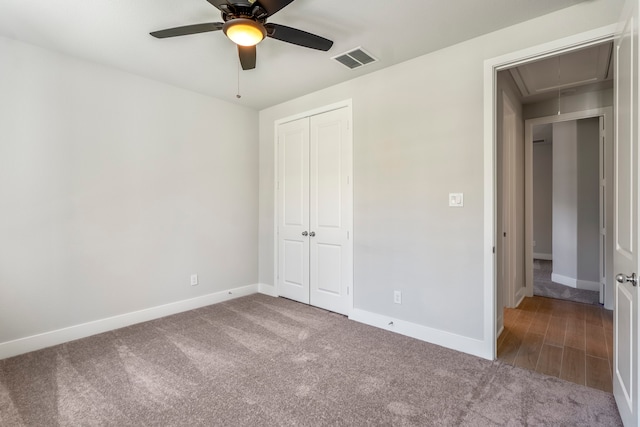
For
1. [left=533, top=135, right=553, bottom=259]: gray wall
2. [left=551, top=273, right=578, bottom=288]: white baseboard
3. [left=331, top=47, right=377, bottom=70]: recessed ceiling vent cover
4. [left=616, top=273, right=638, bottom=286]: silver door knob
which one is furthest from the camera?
[left=533, top=135, right=553, bottom=259]: gray wall

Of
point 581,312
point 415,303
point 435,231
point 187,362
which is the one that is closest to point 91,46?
point 187,362

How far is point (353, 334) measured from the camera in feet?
9.82

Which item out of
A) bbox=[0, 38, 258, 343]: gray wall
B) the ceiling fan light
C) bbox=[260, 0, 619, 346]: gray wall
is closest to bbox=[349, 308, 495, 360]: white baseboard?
bbox=[260, 0, 619, 346]: gray wall

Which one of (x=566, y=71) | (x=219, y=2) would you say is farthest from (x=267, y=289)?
(x=566, y=71)

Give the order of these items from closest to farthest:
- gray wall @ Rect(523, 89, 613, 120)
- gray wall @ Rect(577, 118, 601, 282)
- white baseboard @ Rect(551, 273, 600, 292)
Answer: gray wall @ Rect(523, 89, 613, 120) < gray wall @ Rect(577, 118, 601, 282) < white baseboard @ Rect(551, 273, 600, 292)

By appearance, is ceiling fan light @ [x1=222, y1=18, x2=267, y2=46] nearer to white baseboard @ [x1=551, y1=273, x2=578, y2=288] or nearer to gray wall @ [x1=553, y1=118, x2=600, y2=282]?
gray wall @ [x1=553, y1=118, x2=600, y2=282]

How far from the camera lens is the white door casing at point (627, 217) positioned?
152 centimetres

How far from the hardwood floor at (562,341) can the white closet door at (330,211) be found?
5.56 ft

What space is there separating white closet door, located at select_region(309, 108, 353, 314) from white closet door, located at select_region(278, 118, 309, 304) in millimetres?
113

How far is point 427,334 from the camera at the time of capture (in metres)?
2.83

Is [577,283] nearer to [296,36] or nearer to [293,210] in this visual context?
[293,210]

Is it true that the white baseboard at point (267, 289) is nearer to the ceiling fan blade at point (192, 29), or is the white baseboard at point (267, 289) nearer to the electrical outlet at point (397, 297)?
the electrical outlet at point (397, 297)

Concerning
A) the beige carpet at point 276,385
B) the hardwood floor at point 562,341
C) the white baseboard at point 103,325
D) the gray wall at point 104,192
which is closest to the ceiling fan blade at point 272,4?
the gray wall at point 104,192

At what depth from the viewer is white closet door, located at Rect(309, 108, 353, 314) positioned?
3.50 meters
